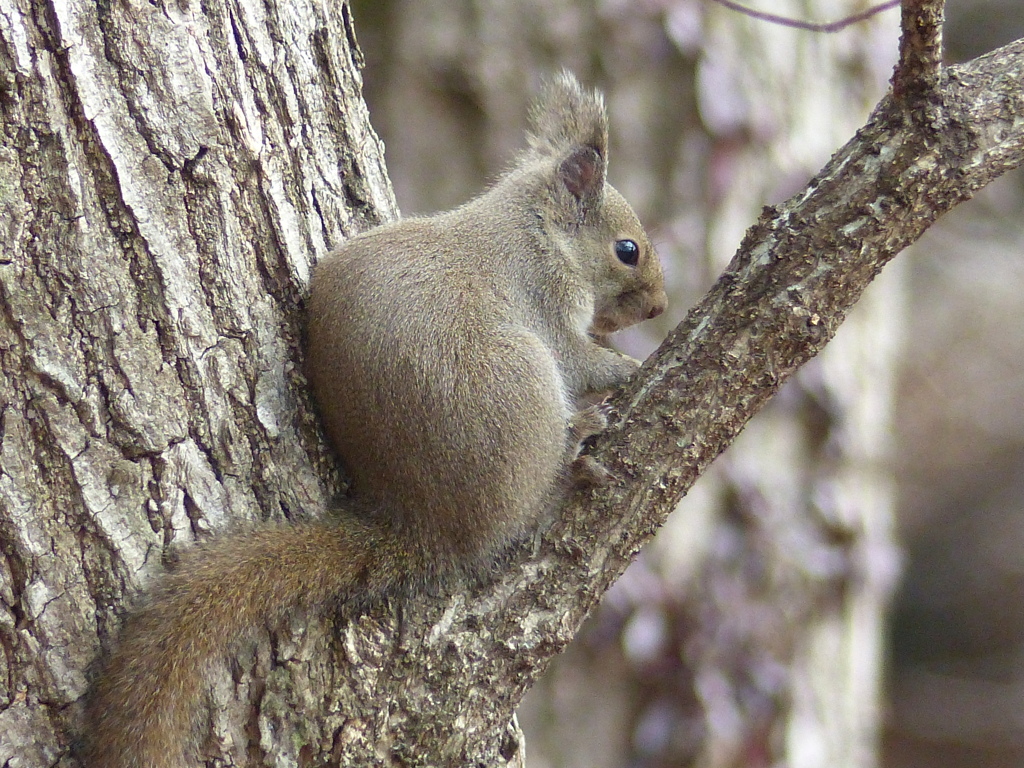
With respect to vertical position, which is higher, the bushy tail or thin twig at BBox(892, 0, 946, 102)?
thin twig at BBox(892, 0, 946, 102)

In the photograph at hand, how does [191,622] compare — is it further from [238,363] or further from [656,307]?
[656,307]

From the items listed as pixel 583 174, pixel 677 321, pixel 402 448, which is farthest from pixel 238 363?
pixel 677 321

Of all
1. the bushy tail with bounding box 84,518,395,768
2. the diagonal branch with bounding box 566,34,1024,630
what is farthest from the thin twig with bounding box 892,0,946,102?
the bushy tail with bounding box 84,518,395,768

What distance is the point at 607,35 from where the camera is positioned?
3830 mm

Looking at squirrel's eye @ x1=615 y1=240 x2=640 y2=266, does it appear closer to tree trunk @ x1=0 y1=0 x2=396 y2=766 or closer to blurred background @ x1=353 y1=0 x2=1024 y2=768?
blurred background @ x1=353 y1=0 x2=1024 y2=768

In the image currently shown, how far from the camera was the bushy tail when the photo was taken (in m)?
1.58

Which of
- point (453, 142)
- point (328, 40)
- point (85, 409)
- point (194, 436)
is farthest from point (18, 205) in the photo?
point (453, 142)

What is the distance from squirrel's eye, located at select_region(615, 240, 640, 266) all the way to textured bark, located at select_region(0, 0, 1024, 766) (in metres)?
→ 0.88

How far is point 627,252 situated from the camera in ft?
9.02

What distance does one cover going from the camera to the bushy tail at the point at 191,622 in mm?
1578

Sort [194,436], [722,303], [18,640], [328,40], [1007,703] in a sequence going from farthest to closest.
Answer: [1007,703], [328,40], [722,303], [194,436], [18,640]

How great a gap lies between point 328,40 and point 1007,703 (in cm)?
608

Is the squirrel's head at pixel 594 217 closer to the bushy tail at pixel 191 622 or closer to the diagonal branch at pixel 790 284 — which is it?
the diagonal branch at pixel 790 284

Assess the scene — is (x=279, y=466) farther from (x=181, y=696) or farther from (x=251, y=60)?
(x=251, y=60)
